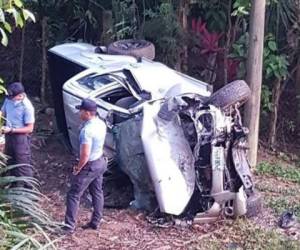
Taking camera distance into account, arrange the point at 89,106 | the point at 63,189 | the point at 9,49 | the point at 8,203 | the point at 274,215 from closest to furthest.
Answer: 1. the point at 8,203
2. the point at 89,106
3. the point at 274,215
4. the point at 63,189
5. the point at 9,49

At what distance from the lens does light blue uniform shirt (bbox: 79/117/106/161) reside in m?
7.85

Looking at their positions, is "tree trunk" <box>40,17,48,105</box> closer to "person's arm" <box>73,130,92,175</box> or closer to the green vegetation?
the green vegetation

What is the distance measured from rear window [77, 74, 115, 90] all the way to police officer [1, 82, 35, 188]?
122 cm

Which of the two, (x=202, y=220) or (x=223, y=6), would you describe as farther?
(x=223, y=6)

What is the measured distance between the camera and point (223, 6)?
1193 centimetres

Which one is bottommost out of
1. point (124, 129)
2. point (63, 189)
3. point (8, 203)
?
point (63, 189)

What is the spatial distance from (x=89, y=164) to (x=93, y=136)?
0.30 m

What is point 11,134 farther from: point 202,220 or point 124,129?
point 202,220

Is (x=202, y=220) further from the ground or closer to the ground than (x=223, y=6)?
closer to the ground

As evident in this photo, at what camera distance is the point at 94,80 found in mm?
9836

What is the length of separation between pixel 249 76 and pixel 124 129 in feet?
6.32

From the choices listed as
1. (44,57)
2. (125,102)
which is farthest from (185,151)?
(44,57)

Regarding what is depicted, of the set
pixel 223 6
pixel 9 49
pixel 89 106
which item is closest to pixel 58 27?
pixel 9 49

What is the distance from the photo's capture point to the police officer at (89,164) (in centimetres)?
786
